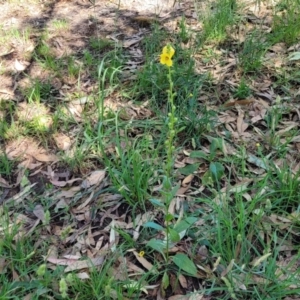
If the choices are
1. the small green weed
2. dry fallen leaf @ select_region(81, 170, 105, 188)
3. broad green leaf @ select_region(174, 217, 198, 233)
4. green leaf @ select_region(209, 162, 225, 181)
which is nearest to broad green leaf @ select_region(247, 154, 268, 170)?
green leaf @ select_region(209, 162, 225, 181)

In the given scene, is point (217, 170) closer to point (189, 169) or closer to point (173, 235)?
point (189, 169)

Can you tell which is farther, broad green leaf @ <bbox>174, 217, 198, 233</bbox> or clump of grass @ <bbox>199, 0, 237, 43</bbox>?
clump of grass @ <bbox>199, 0, 237, 43</bbox>

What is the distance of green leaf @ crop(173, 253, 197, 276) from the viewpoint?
1.78 metres

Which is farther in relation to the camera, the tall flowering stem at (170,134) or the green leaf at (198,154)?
the green leaf at (198,154)

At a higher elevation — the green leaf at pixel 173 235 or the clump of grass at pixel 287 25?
the clump of grass at pixel 287 25

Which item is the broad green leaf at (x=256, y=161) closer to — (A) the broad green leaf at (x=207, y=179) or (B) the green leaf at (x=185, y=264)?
(A) the broad green leaf at (x=207, y=179)

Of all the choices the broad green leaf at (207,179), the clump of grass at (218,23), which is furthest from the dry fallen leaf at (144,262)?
the clump of grass at (218,23)

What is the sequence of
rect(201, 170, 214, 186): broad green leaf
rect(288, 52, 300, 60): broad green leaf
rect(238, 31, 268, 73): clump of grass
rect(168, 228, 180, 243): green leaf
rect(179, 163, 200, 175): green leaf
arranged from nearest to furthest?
rect(168, 228, 180, 243): green leaf → rect(201, 170, 214, 186): broad green leaf → rect(179, 163, 200, 175): green leaf → rect(288, 52, 300, 60): broad green leaf → rect(238, 31, 268, 73): clump of grass

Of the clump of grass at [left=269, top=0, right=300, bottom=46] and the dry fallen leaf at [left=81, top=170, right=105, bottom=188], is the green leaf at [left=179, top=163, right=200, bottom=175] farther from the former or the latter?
the clump of grass at [left=269, top=0, right=300, bottom=46]

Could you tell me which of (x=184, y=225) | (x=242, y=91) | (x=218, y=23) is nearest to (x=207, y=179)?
(x=184, y=225)

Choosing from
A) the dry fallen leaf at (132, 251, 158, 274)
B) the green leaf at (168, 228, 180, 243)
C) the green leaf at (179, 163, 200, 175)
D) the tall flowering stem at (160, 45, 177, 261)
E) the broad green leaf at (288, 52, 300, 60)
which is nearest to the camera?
the tall flowering stem at (160, 45, 177, 261)

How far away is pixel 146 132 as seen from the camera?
8.26ft

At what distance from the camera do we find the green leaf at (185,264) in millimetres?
1784

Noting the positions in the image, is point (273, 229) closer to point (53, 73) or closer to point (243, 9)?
point (53, 73)
